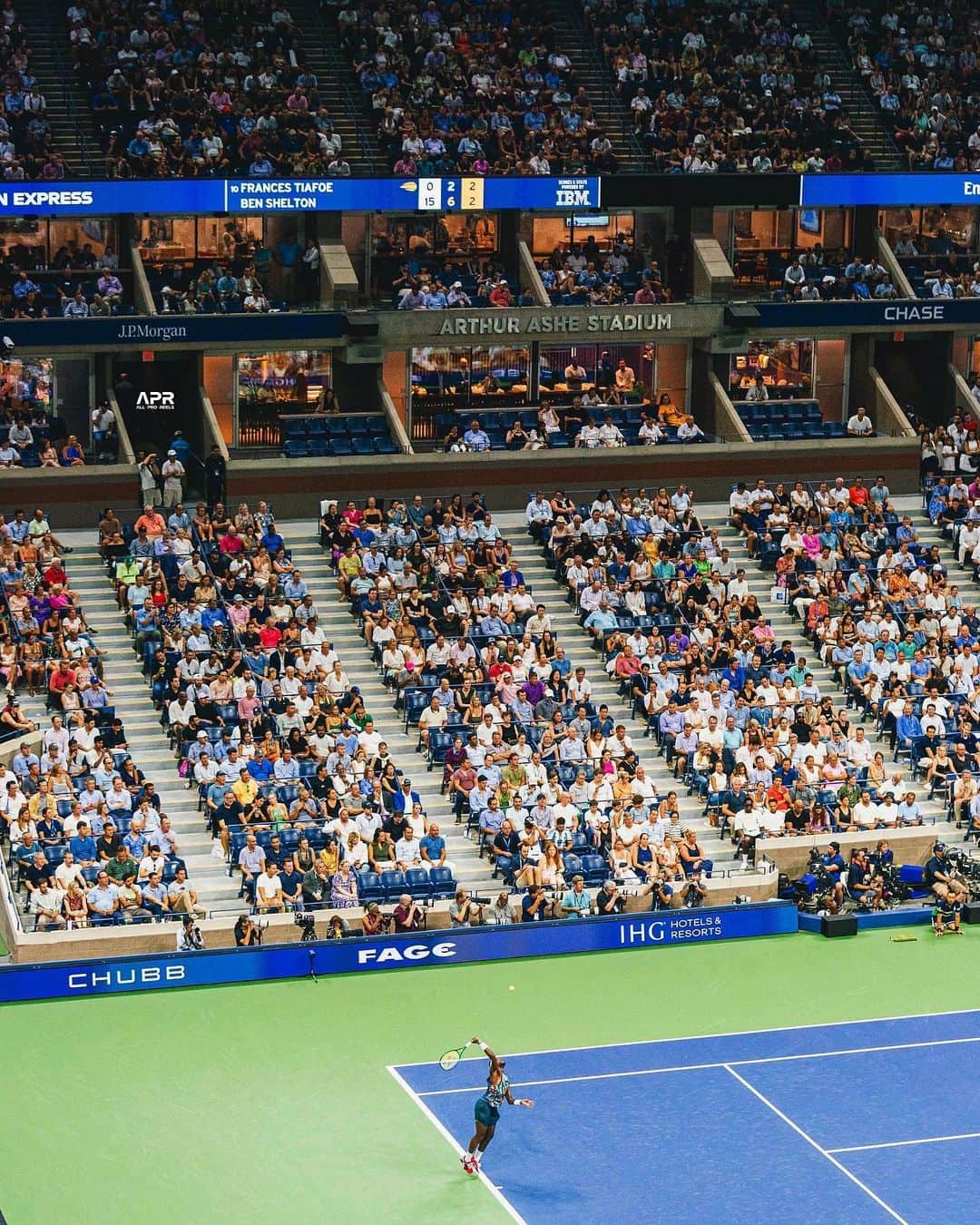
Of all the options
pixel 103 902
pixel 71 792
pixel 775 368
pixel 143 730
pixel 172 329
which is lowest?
pixel 103 902

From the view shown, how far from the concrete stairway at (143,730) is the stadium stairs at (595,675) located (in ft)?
24.9

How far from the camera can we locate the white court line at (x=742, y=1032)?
94.8 ft

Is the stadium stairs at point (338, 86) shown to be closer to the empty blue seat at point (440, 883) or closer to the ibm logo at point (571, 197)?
the ibm logo at point (571, 197)

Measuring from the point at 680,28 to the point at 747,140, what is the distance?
4.03 m

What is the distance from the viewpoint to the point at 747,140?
4762 centimetres

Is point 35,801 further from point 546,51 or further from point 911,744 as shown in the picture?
point 546,51

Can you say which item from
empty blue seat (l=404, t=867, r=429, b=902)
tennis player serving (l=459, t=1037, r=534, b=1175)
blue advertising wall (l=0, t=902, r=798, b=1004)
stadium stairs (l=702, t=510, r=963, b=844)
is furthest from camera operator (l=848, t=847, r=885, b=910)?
tennis player serving (l=459, t=1037, r=534, b=1175)

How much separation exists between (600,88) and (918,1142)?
28.7 meters

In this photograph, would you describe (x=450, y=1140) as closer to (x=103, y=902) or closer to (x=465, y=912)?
(x=465, y=912)

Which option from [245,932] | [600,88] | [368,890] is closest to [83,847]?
[245,932]

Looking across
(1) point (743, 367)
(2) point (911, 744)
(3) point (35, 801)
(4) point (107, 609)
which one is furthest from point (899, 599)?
(3) point (35, 801)

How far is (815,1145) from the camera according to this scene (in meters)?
26.3

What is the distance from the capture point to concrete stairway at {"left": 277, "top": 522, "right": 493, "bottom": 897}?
34281mm

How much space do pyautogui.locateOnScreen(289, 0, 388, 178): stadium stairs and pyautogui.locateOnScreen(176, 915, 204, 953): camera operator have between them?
60.8ft
